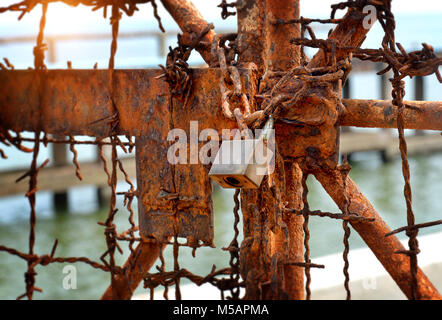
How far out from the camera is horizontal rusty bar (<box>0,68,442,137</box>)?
1074 mm

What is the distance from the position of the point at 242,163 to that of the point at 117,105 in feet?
1.48

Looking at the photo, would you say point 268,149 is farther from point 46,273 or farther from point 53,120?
point 46,273

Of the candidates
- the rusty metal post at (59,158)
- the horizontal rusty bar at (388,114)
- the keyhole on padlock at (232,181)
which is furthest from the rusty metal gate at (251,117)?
the rusty metal post at (59,158)

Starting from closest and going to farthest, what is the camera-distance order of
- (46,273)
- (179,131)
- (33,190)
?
(179,131) → (33,190) → (46,273)

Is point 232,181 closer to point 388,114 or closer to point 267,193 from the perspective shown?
point 267,193

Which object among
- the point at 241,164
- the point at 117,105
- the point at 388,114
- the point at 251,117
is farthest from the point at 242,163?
the point at 117,105

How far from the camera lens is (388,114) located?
1064 mm

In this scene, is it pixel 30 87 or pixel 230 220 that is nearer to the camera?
pixel 30 87

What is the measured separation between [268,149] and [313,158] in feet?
0.55

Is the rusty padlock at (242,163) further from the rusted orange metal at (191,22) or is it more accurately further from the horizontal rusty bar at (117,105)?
the rusted orange metal at (191,22)

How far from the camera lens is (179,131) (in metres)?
1.15
